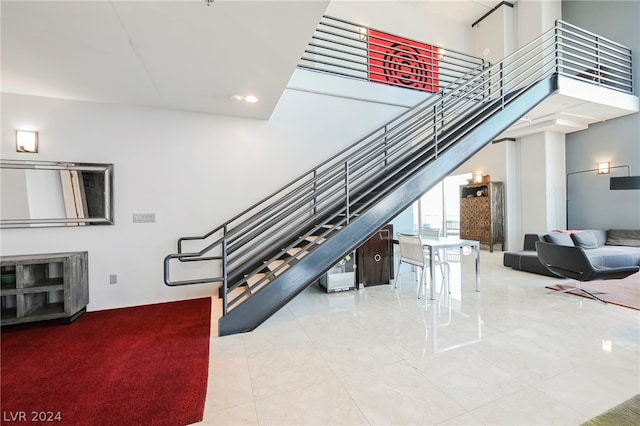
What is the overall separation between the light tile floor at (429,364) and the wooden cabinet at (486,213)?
394cm

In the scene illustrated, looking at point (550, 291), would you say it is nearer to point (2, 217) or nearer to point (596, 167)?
point (596, 167)

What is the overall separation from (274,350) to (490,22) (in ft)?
29.3

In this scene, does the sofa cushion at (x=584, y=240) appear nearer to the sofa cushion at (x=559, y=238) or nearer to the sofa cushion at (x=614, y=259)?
the sofa cushion at (x=559, y=238)

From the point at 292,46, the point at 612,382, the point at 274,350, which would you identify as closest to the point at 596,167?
the point at 612,382

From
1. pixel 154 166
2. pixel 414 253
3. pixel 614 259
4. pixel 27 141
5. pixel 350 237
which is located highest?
pixel 27 141

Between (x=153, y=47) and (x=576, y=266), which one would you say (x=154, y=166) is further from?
(x=576, y=266)

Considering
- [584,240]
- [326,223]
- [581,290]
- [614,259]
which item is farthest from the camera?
[584,240]

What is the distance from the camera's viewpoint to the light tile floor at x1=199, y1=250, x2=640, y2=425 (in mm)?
1640

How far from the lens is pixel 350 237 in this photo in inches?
115

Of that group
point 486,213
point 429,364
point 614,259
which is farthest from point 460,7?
point 429,364

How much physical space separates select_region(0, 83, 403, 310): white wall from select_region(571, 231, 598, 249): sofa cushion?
5272 mm

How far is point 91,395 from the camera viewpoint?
184 centimetres

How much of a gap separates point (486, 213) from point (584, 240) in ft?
7.07

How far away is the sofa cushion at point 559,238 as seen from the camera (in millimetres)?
4859
